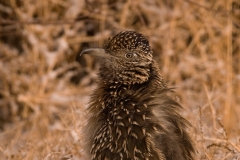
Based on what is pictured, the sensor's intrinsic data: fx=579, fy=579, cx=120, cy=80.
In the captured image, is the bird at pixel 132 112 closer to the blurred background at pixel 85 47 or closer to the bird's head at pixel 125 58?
the bird's head at pixel 125 58

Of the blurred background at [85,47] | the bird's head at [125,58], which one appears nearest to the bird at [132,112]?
A: the bird's head at [125,58]

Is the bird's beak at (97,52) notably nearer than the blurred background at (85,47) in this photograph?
Yes

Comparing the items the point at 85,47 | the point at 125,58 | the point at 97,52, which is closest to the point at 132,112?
the point at 125,58

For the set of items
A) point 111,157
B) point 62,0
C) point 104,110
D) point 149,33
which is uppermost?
point 62,0

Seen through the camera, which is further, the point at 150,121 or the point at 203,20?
the point at 203,20

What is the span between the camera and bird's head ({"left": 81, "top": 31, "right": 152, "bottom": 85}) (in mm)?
3525

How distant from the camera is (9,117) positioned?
7438 millimetres

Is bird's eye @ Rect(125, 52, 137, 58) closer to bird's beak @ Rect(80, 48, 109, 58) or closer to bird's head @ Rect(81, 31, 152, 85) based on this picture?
bird's head @ Rect(81, 31, 152, 85)

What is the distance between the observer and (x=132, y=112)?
3371 mm

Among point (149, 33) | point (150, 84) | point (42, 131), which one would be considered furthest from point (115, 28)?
point (150, 84)

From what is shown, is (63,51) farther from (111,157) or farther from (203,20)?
(111,157)

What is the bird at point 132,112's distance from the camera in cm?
327

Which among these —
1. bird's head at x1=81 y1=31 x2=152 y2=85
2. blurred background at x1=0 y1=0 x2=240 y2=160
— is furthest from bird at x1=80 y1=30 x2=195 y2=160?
blurred background at x1=0 y1=0 x2=240 y2=160

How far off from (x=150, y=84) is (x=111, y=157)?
0.52m
